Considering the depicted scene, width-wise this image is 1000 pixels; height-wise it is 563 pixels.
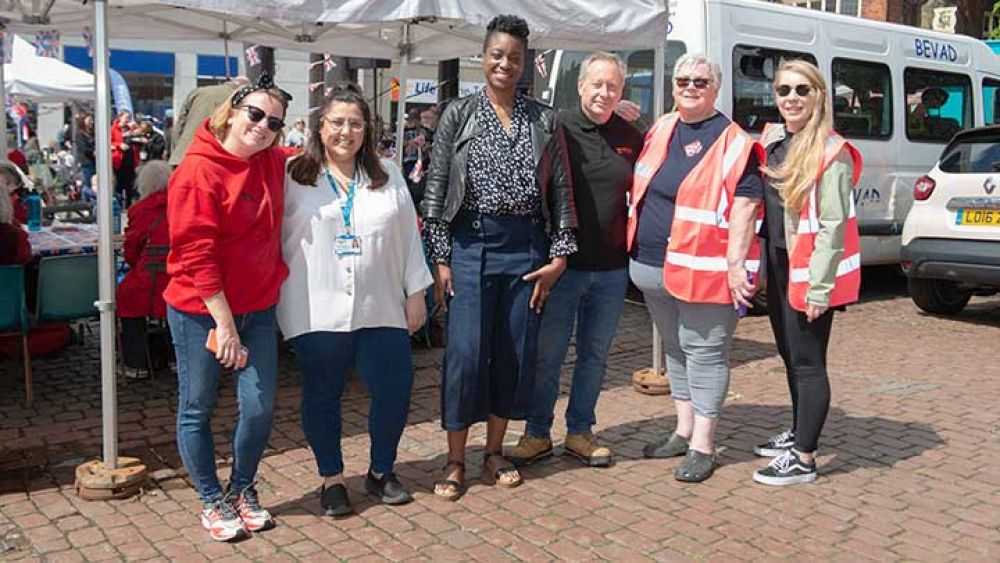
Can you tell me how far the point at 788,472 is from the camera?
14.4 feet

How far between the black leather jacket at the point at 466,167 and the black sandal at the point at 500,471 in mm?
1114

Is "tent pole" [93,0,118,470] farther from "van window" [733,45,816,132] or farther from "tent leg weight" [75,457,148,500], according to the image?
"van window" [733,45,816,132]

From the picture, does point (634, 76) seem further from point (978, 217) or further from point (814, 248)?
point (814, 248)

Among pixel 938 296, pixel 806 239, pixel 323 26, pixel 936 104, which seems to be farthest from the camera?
pixel 936 104

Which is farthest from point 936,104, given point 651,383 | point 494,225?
point 494,225

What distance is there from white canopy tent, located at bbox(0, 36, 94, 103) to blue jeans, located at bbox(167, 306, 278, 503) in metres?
12.2

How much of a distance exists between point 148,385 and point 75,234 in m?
1.68

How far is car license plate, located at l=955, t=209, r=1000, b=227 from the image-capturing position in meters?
7.73

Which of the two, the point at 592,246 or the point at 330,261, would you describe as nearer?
the point at 330,261

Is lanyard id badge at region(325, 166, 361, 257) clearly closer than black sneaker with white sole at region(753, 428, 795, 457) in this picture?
Yes

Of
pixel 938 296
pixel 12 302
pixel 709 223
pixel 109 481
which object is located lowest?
pixel 109 481

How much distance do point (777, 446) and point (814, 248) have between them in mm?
1223

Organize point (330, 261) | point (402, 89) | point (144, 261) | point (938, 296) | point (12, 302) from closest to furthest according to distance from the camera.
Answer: point (330, 261) → point (12, 302) → point (144, 261) → point (402, 89) → point (938, 296)

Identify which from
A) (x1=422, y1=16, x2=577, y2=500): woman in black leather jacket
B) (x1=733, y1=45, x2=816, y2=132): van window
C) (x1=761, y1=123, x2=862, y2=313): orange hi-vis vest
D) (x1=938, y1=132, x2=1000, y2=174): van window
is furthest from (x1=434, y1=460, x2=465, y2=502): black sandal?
(x1=938, y1=132, x2=1000, y2=174): van window
